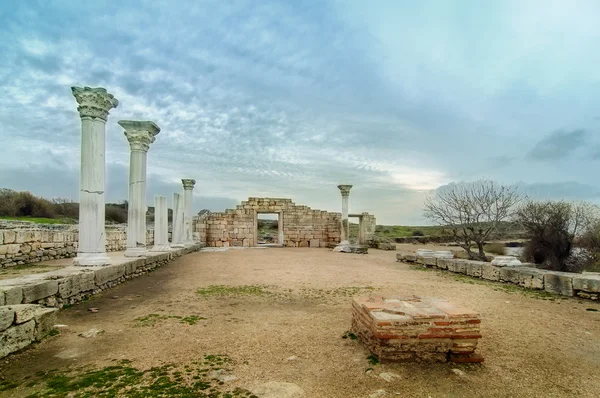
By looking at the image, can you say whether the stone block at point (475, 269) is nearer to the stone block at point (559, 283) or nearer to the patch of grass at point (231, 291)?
the stone block at point (559, 283)

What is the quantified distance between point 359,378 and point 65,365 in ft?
10.9

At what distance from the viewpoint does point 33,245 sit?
41.9 ft

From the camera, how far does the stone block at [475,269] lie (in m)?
11.3

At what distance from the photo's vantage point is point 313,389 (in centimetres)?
368

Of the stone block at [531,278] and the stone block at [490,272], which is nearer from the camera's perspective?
the stone block at [531,278]

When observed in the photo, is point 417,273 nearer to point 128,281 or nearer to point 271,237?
point 128,281

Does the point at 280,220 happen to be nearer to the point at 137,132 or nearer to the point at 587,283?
the point at 137,132

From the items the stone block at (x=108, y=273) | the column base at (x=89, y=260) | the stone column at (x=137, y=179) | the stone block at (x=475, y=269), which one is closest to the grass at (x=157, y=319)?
the stone block at (x=108, y=273)

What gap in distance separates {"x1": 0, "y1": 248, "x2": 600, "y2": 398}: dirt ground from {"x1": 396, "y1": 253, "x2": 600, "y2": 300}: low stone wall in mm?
458

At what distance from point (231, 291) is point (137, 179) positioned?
606 centimetres

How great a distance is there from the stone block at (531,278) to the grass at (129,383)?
326 inches

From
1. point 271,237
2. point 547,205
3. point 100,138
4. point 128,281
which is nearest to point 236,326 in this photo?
point 128,281

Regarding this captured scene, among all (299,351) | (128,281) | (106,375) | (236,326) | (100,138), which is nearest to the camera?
(106,375)

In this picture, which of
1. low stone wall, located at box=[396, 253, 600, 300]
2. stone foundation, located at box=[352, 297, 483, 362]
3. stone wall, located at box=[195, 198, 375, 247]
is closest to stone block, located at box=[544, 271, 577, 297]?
low stone wall, located at box=[396, 253, 600, 300]
